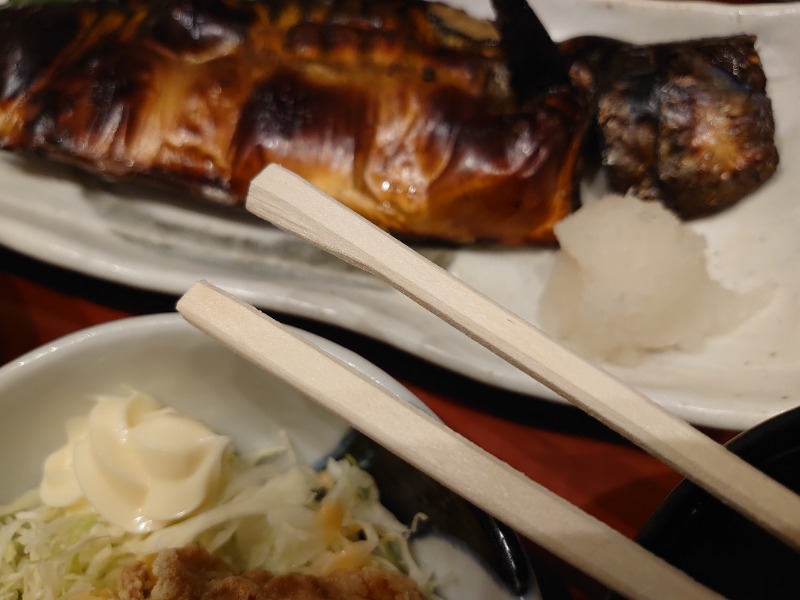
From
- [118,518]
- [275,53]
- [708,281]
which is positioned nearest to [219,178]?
[275,53]

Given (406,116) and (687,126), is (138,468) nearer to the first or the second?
(406,116)

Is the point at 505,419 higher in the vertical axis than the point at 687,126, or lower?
lower

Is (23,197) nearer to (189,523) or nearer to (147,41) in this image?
(147,41)

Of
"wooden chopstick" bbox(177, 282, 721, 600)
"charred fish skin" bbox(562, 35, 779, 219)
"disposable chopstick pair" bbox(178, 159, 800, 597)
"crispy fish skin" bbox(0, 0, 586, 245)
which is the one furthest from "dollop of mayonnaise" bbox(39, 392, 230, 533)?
"charred fish skin" bbox(562, 35, 779, 219)

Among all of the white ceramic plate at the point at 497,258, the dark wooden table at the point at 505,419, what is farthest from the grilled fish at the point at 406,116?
the dark wooden table at the point at 505,419

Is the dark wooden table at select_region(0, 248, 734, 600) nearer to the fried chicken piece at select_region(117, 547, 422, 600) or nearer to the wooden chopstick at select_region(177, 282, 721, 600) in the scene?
the fried chicken piece at select_region(117, 547, 422, 600)

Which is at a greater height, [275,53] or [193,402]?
[275,53]

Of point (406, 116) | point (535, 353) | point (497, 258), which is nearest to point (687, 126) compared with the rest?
point (497, 258)
